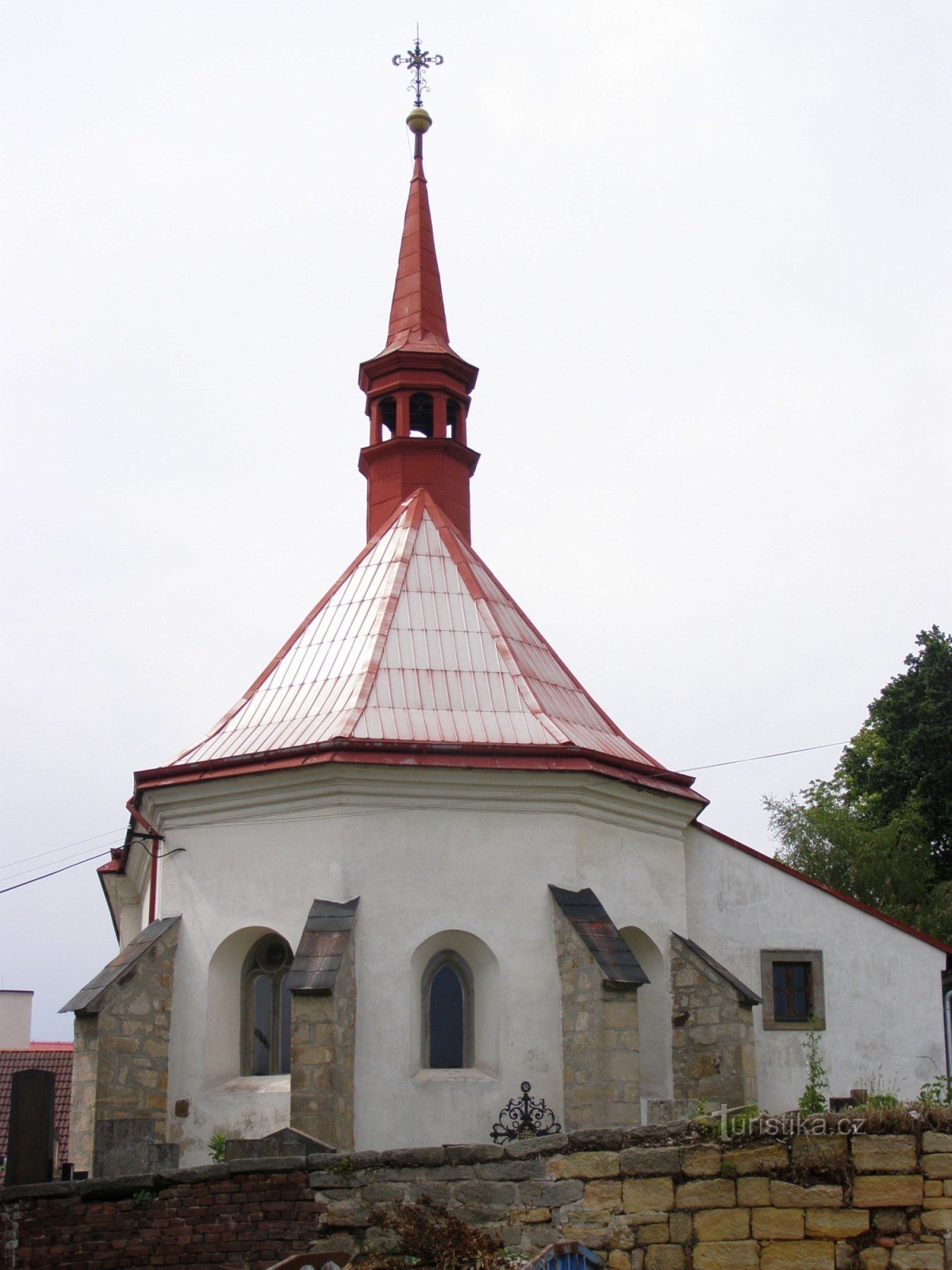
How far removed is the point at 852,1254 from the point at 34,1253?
19.9 feet

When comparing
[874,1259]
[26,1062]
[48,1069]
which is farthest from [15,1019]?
[874,1259]

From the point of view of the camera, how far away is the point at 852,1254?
8938 millimetres

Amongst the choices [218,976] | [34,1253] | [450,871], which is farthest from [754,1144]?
[218,976]

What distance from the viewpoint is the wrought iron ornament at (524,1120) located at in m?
15.0

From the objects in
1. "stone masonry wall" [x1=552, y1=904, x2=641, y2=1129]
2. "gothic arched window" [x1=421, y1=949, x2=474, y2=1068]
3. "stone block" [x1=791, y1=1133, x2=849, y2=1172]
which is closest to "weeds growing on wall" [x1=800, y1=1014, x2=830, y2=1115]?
"stone masonry wall" [x1=552, y1=904, x2=641, y2=1129]

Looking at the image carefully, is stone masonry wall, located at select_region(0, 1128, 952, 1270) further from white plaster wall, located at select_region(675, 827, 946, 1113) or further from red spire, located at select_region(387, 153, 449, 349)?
red spire, located at select_region(387, 153, 449, 349)

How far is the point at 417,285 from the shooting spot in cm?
2419

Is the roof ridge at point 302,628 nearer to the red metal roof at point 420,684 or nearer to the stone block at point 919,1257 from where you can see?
the red metal roof at point 420,684

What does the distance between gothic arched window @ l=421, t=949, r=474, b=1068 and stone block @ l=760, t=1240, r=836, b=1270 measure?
21.7ft

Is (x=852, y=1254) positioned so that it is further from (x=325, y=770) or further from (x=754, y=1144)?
(x=325, y=770)

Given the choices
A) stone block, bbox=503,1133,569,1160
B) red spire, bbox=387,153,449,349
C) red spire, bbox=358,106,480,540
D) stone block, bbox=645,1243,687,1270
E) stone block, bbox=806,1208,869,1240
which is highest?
red spire, bbox=387,153,449,349

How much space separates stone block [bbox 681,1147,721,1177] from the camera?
9445 millimetres

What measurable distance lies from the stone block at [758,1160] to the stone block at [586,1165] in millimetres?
802

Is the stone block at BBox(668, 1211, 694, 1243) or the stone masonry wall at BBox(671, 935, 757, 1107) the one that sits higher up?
the stone masonry wall at BBox(671, 935, 757, 1107)
